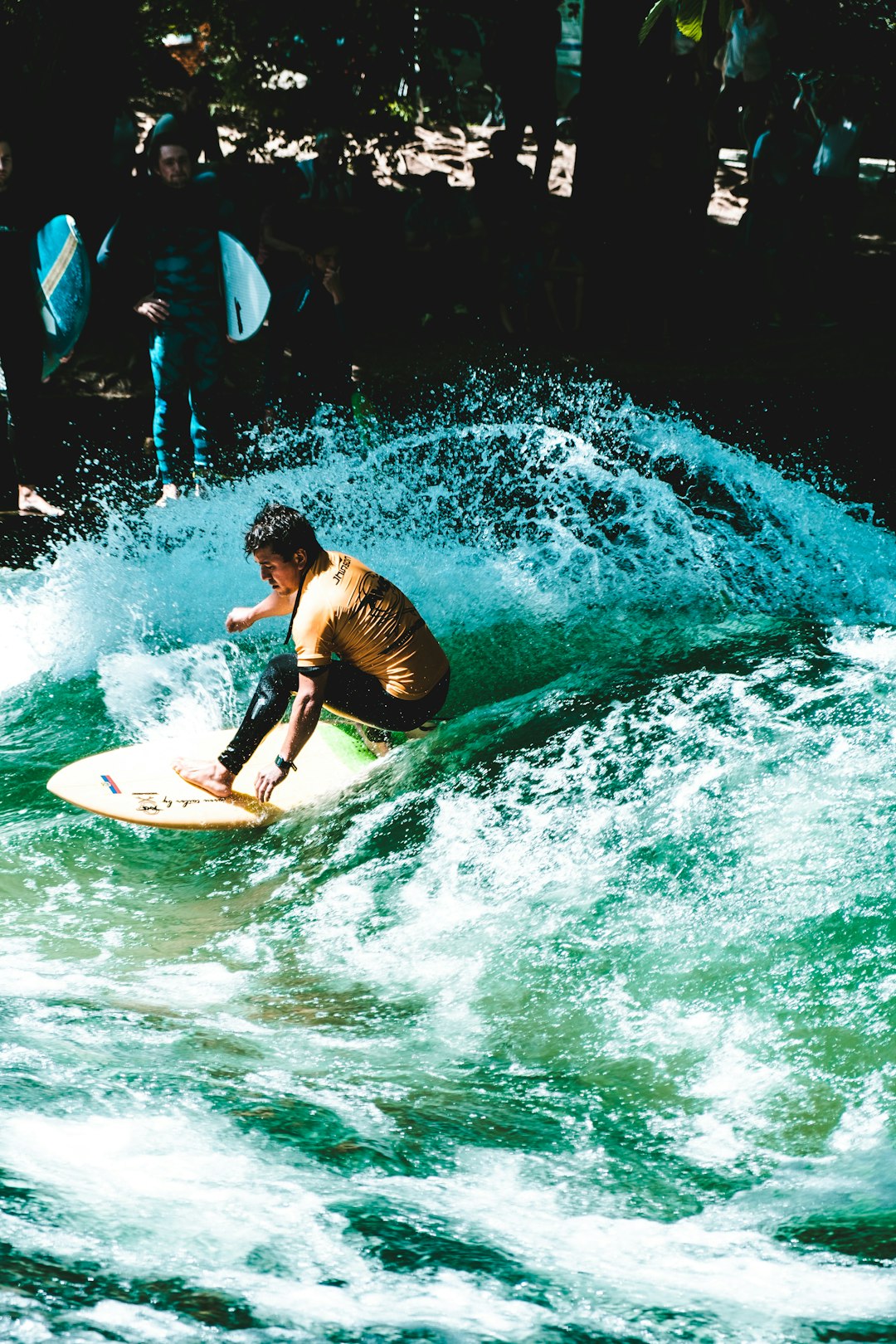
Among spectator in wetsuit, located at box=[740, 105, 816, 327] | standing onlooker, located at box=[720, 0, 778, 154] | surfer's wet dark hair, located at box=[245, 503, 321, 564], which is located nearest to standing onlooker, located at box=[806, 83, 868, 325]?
spectator in wetsuit, located at box=[740, 105, 816, 327]

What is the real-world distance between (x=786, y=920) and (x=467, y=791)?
149 cm

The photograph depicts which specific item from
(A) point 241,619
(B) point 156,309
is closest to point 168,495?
(B) point 156,309

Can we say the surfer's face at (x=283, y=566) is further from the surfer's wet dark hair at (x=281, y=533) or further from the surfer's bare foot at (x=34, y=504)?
the surfer's bare foot at (x=34, y=504)

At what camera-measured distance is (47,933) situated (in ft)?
15.1

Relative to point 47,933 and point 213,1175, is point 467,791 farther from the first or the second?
point 213,1175

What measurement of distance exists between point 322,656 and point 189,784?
0.92m

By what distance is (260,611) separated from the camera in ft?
18.5

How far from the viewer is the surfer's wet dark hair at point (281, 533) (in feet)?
16.4

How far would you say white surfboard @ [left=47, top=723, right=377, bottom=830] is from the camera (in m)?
5.33

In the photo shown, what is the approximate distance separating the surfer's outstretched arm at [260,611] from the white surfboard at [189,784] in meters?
0.50

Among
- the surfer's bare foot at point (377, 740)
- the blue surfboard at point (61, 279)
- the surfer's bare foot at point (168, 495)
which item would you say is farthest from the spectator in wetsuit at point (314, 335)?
the surfer's bare foot at point (377, 740)

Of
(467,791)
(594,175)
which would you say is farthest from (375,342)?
(467,791)

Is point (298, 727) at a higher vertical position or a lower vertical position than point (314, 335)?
lower

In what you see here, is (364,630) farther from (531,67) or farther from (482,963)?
(531,67)
